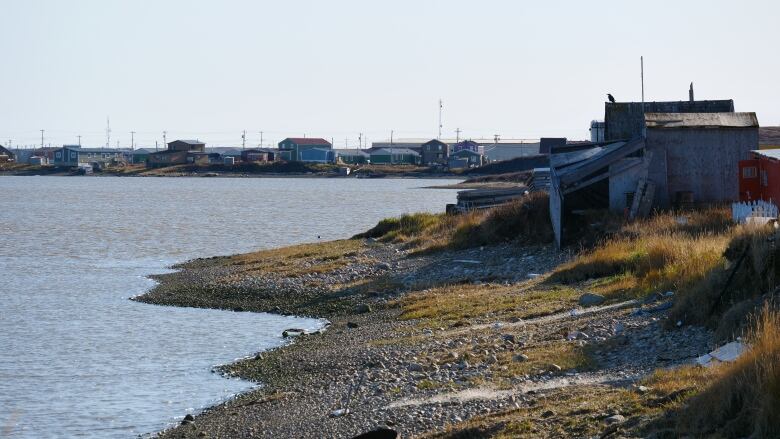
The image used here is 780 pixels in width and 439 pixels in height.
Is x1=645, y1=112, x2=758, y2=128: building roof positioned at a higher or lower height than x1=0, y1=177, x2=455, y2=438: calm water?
higher

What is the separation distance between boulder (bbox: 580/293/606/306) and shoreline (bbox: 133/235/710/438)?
0.43 meters

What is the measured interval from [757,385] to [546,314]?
11.4 metres

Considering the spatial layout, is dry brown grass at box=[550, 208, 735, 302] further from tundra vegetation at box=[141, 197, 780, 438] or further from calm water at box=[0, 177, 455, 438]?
calm water at box=[0, 177, 455, 438]

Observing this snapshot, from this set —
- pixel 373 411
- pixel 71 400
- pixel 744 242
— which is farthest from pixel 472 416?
pixel 71 400

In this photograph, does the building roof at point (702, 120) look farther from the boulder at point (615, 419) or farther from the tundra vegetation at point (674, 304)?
the boulder at point (615, 419)

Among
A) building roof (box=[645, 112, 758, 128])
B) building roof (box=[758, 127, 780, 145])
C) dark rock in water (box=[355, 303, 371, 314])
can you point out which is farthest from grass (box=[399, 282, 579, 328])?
Result: building roof (box=[758, 127, 780, 145])

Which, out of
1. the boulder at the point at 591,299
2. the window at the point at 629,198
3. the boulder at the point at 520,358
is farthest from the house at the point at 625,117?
the boulder at the point at 520,358

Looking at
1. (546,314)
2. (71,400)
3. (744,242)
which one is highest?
(744,242)

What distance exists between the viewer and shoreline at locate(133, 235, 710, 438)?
16297 millimetres

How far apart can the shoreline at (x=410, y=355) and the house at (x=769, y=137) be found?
13.8 meters

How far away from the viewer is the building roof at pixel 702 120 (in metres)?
35.1

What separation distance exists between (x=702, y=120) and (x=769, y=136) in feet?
43.4

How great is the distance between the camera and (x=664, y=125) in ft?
115

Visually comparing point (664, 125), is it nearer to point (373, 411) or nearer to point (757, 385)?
point (373, 411)
